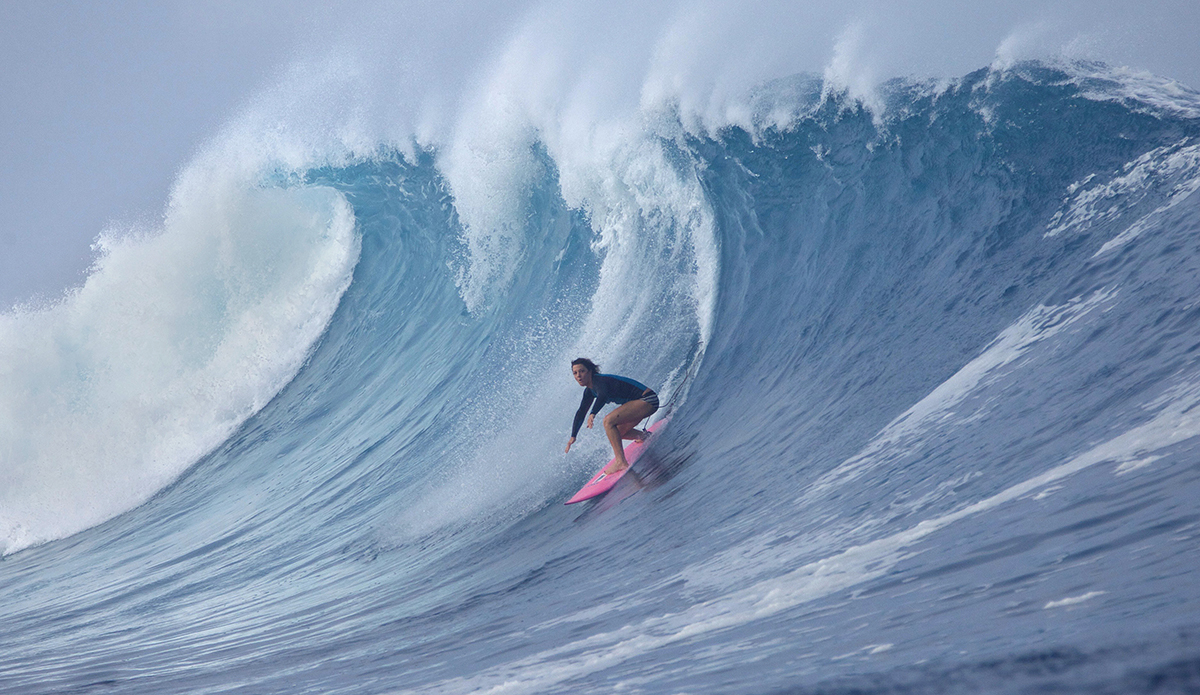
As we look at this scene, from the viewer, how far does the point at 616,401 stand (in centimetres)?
618

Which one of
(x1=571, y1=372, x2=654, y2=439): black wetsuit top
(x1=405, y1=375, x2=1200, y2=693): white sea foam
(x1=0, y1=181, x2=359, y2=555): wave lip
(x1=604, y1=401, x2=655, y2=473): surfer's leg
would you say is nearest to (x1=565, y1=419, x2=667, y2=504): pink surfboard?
(x1=604, y1=401, x2=655, y2=473): surfer's leg

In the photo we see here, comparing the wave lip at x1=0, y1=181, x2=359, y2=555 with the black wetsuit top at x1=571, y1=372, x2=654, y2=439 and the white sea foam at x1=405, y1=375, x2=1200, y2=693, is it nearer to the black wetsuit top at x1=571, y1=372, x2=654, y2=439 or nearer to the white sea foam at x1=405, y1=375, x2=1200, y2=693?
the black wetsuit top at x1=571, y1=372, x2=654, y2=439

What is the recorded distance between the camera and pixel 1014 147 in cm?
657

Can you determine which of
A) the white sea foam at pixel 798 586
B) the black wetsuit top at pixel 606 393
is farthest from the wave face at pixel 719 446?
the black wetsuit top at pixel 606 393

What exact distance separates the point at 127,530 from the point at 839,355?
825 cm

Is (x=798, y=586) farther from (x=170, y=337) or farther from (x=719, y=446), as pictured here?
(x=170, y=337)

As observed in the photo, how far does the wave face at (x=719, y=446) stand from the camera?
101 inches

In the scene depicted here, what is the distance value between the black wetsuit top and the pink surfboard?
0.37 meters

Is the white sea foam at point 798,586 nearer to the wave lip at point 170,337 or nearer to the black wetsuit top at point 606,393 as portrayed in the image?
the black wetsuit top at point 606,393

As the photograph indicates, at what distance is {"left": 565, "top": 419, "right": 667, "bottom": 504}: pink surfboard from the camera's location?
18.8ft

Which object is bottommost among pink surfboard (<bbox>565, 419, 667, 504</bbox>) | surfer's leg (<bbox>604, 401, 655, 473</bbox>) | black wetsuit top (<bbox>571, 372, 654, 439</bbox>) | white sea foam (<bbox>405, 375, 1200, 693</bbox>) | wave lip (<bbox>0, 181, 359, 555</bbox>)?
white sea foam (<bbox>405, 375, 1200, 693</bbox>)

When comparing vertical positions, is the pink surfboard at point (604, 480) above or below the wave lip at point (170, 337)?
Result: below

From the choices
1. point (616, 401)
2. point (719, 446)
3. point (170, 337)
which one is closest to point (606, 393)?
point (616, 401)

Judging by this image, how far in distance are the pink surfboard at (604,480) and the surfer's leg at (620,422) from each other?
6cm
